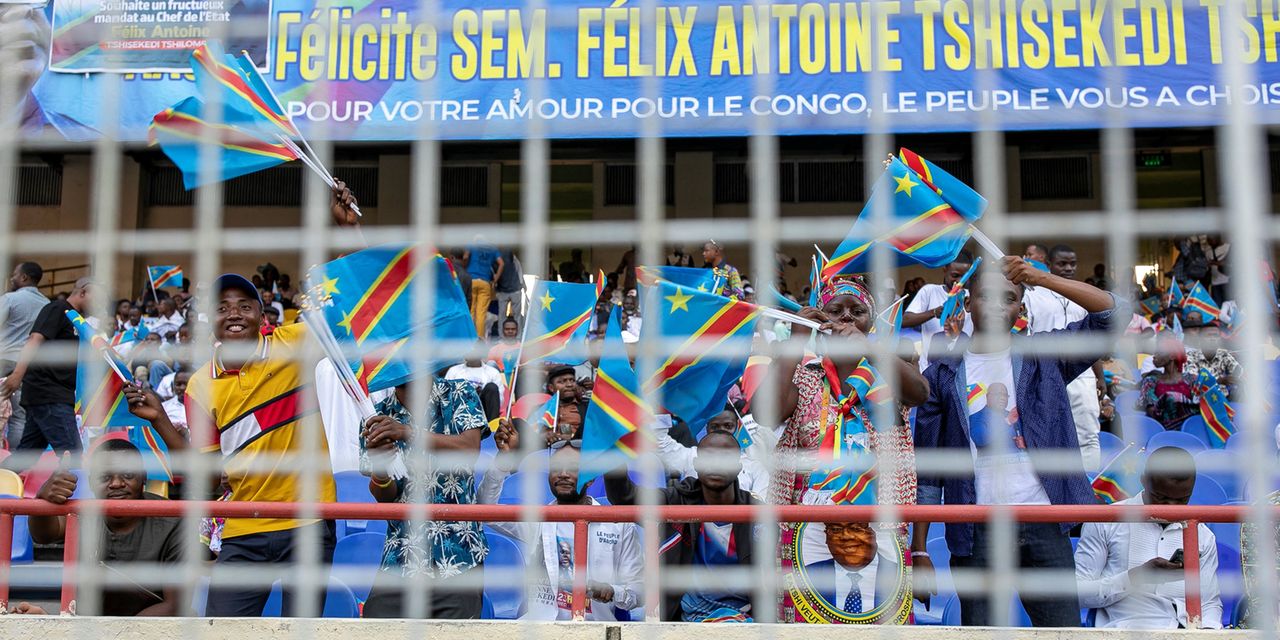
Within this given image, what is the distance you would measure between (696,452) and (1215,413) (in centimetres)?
325

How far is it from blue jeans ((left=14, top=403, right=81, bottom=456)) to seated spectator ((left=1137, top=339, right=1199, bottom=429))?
5011mm

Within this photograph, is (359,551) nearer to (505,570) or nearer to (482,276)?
(505,570)

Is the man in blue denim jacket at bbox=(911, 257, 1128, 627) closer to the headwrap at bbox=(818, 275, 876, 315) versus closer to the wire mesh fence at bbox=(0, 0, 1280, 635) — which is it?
the wire mesh fence at bbox=(0, 0, 1280, 635)

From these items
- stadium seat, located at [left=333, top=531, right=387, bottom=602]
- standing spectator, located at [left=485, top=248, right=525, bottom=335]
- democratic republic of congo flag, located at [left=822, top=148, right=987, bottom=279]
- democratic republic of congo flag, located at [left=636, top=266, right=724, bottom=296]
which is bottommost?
stadium seat, located at [left=333, top=531, right=387, bottom=602]

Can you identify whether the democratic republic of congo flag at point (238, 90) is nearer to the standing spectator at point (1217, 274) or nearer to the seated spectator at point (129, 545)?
the seated spectator at point (129, 545)

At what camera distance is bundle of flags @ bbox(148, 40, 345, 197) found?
193 cm

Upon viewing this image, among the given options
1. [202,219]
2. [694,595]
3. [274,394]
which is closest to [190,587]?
[202,219]

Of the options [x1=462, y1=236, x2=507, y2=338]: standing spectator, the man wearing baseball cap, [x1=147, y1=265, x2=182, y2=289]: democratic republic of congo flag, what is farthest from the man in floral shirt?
[x1=147, y1=265, x2=182, y2=289]: democratic republic of congo flag

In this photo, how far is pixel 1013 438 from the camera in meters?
3.31

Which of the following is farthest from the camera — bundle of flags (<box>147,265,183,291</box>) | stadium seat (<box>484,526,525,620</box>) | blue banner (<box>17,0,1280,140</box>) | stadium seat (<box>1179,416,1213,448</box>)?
bundle of flags (<box>147,265,183,291</box>)

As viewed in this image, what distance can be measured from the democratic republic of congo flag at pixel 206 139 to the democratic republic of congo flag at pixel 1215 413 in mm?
4917

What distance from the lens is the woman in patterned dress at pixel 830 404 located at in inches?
117

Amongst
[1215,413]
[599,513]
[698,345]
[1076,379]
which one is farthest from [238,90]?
[1215,413]

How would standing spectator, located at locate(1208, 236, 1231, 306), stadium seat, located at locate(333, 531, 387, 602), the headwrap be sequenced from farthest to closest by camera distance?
standing spectator, located at locate(1208, 236, 1231, 306) → stadium seat, located at locate(333, 531, 387, 602) → the headwrap
